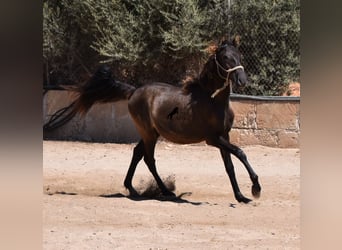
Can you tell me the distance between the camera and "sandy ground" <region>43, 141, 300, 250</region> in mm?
5648

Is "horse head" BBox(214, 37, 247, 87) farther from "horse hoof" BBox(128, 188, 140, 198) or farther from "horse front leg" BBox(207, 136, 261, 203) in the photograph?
"horse hoof" BBox(128, 188, 140, 198)

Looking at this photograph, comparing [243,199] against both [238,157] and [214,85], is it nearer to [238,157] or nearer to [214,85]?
[238,157]

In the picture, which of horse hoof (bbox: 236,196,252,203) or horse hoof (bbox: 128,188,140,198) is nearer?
horse hoof (bbox: 236,196,252,203)

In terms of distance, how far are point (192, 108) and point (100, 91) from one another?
51.3 inches

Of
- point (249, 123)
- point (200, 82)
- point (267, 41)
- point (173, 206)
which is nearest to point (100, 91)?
point (200, 82)

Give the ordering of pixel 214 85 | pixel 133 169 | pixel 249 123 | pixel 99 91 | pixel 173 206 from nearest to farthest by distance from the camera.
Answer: pixel 173 206, pixel 214 85, pixel 133 169, pixel 99 91, pixel 249 123

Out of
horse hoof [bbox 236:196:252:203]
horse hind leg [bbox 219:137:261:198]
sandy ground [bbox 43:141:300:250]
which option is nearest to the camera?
sandy ground [bbox 43:141:300:250]

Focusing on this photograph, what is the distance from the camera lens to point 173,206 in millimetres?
7422

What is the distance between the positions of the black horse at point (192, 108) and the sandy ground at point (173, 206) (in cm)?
54

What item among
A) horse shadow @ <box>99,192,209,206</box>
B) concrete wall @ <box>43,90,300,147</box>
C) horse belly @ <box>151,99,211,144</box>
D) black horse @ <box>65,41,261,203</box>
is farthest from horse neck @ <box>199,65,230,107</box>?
concrete wall @ <box>43,90,300,147</box>

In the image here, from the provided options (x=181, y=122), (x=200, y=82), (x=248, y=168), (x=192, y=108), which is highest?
(x=200, y=82)

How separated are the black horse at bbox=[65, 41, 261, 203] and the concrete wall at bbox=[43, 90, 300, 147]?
3.53 meters
